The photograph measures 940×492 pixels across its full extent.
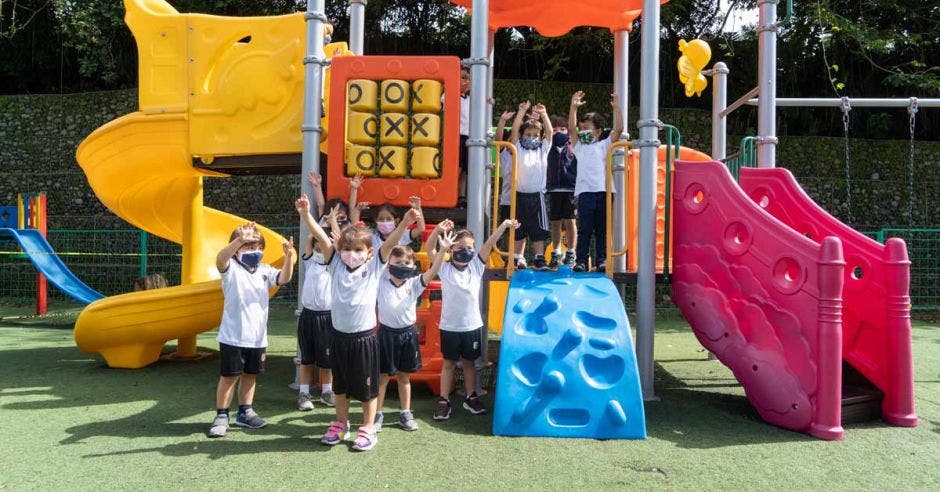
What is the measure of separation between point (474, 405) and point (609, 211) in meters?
1.97

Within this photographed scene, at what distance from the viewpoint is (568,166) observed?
6637 mm

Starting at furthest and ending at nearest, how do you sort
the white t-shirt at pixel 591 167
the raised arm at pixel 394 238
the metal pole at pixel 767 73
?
the white t-shirt at pixel 591 167
the metal pole at pixel 767 73
the raised arm at pixel 394 238

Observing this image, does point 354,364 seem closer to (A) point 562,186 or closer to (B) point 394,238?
(B) point 394,238

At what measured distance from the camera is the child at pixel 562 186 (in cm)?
660

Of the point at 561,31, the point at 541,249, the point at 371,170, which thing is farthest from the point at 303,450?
the point at 561,31

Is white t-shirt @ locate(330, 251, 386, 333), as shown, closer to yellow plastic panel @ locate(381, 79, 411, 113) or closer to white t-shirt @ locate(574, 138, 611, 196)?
yellow plastic panel @ locate(381, 79, 411, 113)

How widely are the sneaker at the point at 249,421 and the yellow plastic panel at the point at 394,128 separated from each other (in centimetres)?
247

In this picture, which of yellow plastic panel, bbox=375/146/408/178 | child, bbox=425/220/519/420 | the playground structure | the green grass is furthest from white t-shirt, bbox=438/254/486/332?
yellow plastic panel, bbox=375/146/408/178

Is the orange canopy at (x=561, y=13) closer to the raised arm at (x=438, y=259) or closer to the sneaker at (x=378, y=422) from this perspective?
the raised arm at (x=438, y=259)

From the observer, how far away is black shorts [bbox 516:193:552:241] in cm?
645

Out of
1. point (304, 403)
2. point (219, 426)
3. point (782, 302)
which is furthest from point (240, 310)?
point (782, 302)

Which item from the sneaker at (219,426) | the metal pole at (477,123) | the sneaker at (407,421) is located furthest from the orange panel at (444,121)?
the sneaker at (219,426)

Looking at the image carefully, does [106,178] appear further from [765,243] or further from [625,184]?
[765,243]

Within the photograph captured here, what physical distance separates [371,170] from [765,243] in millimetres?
3238
